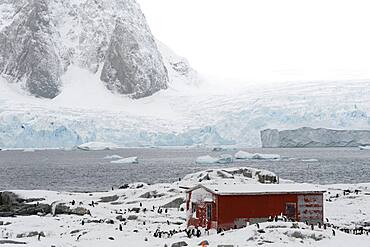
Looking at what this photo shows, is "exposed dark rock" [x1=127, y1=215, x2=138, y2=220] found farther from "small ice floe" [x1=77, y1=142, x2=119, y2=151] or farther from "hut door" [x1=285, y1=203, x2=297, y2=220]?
"small ice floe" [x1=77, y1=142, x2=119, y2=151]

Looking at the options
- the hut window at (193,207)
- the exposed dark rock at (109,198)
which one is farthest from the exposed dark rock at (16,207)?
the hut window at (193,207)

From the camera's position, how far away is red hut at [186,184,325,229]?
2930 cm

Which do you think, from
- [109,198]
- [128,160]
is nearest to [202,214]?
A: [109,198]

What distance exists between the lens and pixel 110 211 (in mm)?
40969

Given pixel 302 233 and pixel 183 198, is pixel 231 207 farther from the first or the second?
pixel 183 198

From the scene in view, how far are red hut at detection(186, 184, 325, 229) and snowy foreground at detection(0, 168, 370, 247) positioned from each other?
1.17 metres

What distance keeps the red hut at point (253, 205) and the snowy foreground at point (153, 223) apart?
46.1 inches

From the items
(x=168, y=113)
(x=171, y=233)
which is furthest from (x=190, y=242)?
(x=168, y=113)

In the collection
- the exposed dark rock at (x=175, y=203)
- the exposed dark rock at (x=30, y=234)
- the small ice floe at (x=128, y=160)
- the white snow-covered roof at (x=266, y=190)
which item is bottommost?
the small ice floe at (x=128, y=160)

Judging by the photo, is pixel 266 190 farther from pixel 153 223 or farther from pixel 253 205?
pixel 153 223

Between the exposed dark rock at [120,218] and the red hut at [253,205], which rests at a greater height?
the red hut at [253,205]

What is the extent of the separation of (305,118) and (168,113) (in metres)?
52.8

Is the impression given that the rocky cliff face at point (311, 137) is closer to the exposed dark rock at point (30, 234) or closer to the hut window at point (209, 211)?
the hut window at point (209, 211)

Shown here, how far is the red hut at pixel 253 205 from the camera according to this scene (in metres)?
29.3
